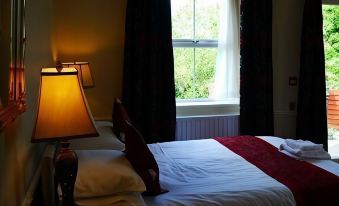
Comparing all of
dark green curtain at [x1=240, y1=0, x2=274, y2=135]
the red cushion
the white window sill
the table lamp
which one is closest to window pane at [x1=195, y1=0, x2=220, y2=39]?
dark green curtain at [x1=240, y1=0, x2=274, y2=135]

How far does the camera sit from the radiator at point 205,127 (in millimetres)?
3967

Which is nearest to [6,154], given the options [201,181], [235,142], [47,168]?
[47,168]

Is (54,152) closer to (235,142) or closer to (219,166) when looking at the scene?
(219,166)

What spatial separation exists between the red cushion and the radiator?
6.71 ft

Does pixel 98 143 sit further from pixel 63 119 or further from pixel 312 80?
pixel 312 80

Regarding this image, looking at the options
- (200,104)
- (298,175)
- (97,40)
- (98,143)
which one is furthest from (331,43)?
(98,143)

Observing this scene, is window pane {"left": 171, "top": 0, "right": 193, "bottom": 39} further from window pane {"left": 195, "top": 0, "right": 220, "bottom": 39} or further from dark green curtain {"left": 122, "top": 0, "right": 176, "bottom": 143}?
dark green curtain {"left": 122, "top": 0, "right": 176, "bottom": 143}

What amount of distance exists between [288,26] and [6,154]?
12.5 ft

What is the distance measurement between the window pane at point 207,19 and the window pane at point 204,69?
0.18m

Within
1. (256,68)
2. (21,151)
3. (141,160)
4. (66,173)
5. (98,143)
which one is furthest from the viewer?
(256,68)

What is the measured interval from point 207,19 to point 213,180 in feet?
8.21

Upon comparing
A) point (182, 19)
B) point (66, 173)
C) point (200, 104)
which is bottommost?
point (66, 173)

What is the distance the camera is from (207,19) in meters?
4.12

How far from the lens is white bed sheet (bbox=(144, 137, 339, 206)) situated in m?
1.87
